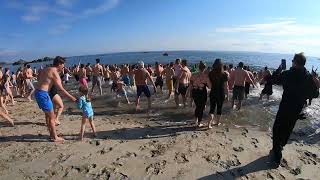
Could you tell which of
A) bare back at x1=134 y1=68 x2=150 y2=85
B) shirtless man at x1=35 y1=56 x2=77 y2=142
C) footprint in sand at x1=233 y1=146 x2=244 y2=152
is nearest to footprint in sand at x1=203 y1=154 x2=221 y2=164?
footprint in sand at x1=233 y1=146 x2=244 y2=152

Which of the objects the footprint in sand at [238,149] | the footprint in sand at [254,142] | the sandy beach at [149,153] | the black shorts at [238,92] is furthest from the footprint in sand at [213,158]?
the black shorts at [238,92]

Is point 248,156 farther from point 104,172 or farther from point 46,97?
point 46,97

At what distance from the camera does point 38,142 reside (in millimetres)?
7863

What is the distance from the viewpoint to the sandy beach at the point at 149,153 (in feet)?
21.3

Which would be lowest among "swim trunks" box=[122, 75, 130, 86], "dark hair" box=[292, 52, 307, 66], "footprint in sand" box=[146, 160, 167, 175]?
"footprint in sand" box=[146, 160, 167, 175]

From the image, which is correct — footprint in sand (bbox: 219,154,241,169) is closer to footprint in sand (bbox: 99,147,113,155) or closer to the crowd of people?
the crowd of people

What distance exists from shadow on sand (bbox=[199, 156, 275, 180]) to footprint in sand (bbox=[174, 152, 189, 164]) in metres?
0.74

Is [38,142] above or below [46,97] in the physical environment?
below

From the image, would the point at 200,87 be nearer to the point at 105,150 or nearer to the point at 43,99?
the point at 105,150

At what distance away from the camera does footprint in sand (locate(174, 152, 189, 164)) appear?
6.99m

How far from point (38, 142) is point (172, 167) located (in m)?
3.20

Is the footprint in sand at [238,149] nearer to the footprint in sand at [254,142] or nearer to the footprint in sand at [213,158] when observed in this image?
the footprint in sand at [254,142]

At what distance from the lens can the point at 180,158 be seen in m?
7.13

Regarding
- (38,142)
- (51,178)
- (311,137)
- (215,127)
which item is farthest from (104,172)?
(311,137)
